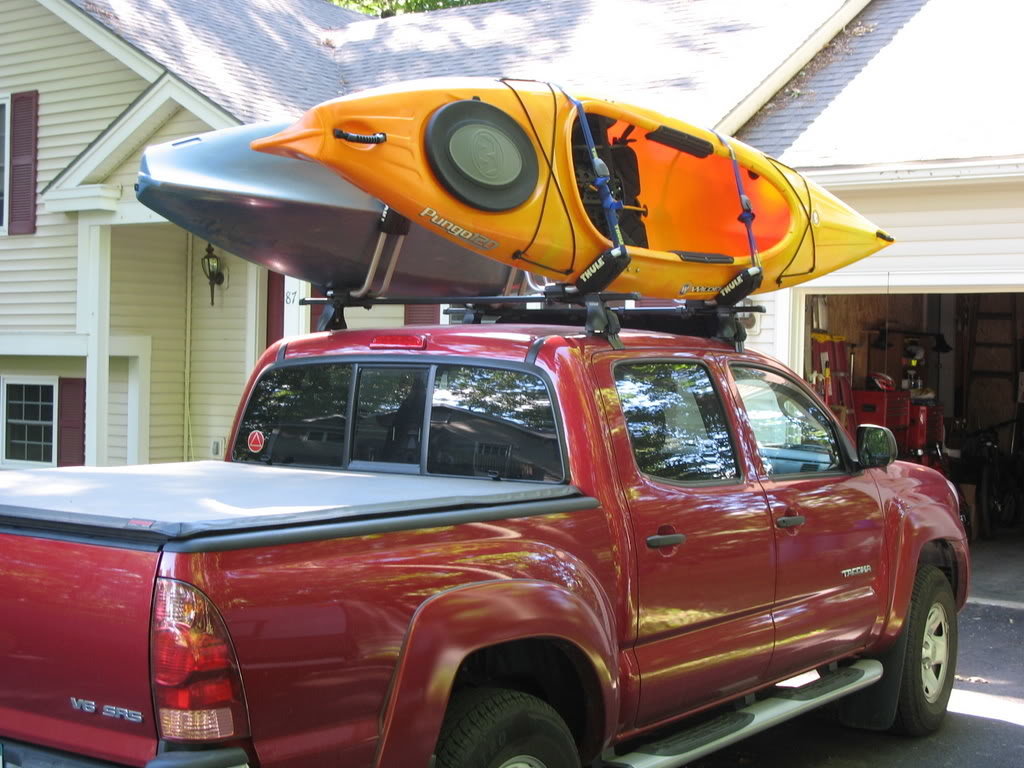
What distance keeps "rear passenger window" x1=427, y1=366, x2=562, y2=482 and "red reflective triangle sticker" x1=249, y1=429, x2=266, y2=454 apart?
0.95 metres

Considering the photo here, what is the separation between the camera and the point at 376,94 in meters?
4.49

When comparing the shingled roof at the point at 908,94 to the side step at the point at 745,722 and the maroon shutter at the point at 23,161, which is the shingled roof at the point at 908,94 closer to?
the side step at the point at 745,722

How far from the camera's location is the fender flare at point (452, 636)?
321 cm

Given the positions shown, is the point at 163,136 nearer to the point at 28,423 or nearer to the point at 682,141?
the point at 28,423

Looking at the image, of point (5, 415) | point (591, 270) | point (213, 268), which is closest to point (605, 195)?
point (591, 270)

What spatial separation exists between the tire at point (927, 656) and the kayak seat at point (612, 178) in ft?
7.49

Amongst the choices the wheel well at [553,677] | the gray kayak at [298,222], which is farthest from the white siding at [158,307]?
the wheel well at [553,677]

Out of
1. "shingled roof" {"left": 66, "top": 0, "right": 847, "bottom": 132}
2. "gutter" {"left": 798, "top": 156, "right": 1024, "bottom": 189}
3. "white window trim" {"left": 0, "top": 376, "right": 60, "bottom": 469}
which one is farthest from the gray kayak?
"white window trim" {"left": 0, "top": 376, "right": 60, "bottom": 469}

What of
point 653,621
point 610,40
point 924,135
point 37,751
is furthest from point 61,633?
point 610,40

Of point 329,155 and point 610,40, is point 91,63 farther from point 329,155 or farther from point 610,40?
point 329,155

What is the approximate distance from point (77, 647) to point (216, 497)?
74 cm

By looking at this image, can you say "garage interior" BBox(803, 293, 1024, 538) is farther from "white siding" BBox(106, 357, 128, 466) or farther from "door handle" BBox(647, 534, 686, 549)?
"white siding" BBox(106, 357, 128, 466)

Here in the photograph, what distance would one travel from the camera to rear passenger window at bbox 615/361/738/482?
14.8 feet

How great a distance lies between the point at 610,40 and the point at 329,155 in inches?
438
